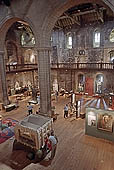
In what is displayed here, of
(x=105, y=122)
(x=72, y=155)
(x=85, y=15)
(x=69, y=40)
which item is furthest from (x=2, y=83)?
(x=85, y=15)

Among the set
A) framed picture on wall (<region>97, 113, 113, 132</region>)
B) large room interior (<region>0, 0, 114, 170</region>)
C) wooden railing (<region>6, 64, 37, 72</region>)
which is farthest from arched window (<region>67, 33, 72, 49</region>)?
framed picture on wall (<region>97, 113, 113, 132</region>)

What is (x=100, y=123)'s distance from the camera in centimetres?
725

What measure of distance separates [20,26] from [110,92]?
15902mm

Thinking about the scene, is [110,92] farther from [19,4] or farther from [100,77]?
[19,4]

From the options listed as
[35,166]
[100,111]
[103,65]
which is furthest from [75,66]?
[35,166]

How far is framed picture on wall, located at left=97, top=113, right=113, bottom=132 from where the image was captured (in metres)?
6.97

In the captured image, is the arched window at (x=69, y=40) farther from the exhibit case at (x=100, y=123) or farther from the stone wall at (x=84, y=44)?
the exhibit case at (x=100, y=123)

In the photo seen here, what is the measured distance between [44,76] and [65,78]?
383 inches

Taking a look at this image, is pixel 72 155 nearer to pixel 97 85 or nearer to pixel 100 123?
pixel 100 123

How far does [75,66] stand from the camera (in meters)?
17.9

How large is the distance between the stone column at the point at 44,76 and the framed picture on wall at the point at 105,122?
13.4ft

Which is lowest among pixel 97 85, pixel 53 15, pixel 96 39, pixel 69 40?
pixel 97 85

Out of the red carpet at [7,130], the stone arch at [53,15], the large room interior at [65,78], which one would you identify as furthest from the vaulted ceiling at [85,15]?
the red carpet at [7,130]

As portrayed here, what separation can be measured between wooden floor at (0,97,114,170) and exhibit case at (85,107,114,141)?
0.35m
